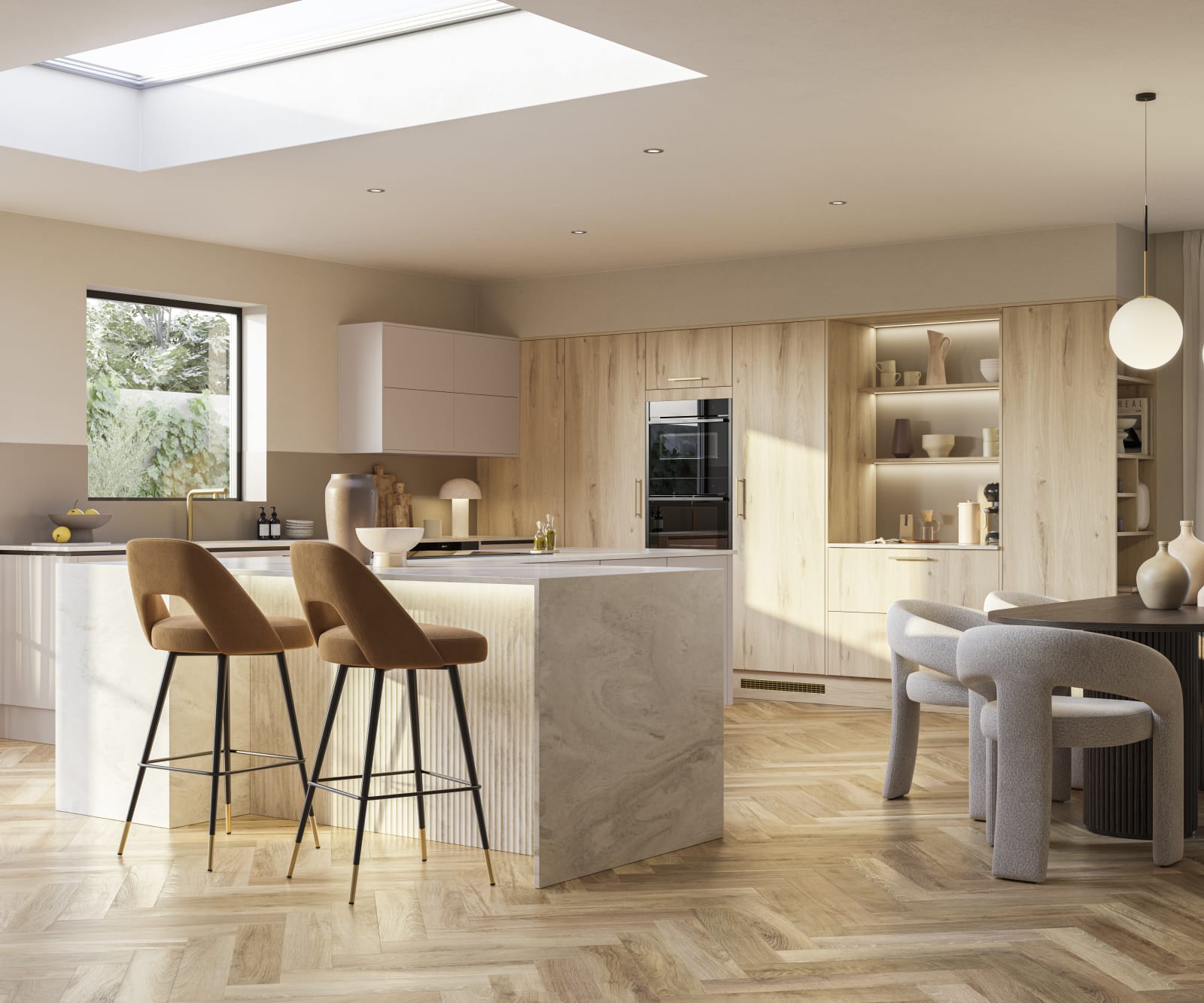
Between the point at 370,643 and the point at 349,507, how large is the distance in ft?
3.30

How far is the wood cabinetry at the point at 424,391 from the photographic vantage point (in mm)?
8211

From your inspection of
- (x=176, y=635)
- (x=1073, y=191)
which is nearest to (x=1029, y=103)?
(x=1073, y=191)

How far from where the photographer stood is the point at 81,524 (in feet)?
22.3

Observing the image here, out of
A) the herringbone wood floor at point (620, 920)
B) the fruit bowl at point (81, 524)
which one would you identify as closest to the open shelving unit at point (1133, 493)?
the herringbone wood floor at point (620, 920)

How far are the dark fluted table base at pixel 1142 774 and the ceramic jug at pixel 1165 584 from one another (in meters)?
0.19

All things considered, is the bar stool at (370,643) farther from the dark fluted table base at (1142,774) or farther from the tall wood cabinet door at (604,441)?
the tall wood cabinet door at (604,441)

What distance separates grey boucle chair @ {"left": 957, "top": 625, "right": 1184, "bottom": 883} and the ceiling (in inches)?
73.3

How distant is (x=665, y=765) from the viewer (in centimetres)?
438

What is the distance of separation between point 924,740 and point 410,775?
9.65 feet

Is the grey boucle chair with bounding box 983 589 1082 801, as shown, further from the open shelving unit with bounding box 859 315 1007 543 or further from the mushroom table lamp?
the mushroom table lamp

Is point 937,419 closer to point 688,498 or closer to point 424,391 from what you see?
point 688,498

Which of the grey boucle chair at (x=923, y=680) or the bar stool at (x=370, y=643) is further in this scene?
the grey boucle chair at (x=923, y=680)

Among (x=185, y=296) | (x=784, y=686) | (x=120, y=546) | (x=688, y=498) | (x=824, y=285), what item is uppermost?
(x=824, y=285)

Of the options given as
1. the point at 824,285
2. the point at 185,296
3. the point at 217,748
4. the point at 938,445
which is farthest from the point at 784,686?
the point at 217,748
